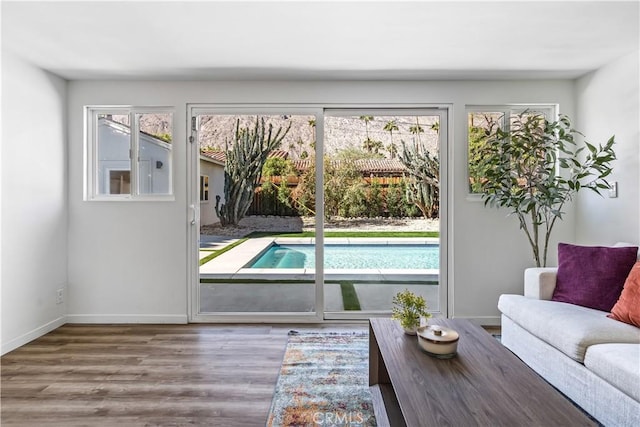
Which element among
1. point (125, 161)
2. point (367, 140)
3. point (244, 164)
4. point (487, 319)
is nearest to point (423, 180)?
point (367, 140)

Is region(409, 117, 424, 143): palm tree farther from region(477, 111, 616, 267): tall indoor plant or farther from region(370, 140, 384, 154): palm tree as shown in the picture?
region(477, 111, 616, 267): tall indoor plant

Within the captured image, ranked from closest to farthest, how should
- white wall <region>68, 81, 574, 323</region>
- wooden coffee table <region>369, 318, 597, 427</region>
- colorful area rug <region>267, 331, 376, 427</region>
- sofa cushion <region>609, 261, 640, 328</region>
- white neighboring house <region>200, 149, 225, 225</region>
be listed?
wooden coffee table <region>369, 318, 597, 427</region>
colorful area rug <region>267, 331, 376, 427</region>
sofa cushion <region>609, 261, 640, 328</region>
white wall <region>68, 81, 574, 323</region>
white neighboring house <region>200, 149, 225, 225</region>

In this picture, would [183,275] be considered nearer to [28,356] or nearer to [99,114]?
[28,356]

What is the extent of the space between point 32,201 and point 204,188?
57.9 inches

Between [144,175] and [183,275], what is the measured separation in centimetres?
111

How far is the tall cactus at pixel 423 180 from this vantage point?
3.62m

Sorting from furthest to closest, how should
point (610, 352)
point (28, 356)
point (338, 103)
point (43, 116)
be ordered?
point (338, 103) → point (43, 116) → point (28, 356) → point (610, 352)

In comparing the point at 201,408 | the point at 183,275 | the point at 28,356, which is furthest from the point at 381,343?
the point at 28,356

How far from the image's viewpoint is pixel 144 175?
3.58m

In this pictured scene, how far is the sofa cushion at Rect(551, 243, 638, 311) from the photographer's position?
2418mm

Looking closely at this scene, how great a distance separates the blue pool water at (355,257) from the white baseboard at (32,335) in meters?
1.93

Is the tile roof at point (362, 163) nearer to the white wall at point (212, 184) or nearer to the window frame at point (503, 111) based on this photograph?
the white wall at point (212, 184)

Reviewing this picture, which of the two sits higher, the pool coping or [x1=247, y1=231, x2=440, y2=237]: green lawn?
[x1=247, y1=231, x2=440, y2=237]: green lawn

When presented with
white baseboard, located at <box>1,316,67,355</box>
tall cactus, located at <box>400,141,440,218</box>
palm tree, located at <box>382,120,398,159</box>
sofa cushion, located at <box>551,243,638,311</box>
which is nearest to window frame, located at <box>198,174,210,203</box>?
white baseboard, located at <box>1,316,67,355</box>
